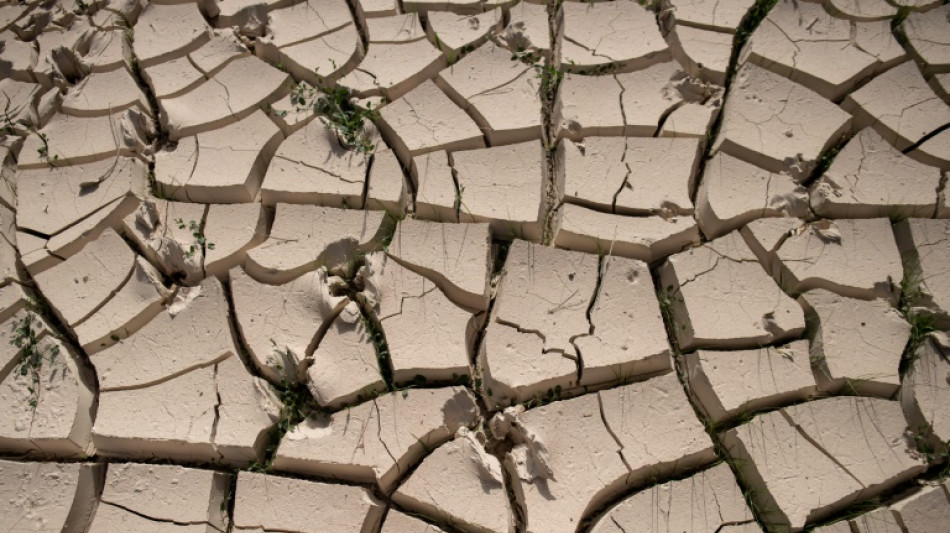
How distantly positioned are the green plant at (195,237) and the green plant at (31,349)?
0.51 metres

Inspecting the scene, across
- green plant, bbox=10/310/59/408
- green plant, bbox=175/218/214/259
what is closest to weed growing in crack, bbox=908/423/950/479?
green plant, bbox=175/218/214/259

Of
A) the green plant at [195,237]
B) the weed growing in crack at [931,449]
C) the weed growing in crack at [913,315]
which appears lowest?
the weed growing in crack at [931,449]

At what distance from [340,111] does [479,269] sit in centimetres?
89

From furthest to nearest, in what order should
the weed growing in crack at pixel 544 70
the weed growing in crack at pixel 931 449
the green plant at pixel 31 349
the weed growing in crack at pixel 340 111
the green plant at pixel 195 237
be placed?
the weed growing in crack at pixel 544 70 < the weed growing in crack at pixel 340 111 < the green plant at pixel 195 237 < the green plant at pixel 31 349 < the weed growing in crack at pixel 931 449

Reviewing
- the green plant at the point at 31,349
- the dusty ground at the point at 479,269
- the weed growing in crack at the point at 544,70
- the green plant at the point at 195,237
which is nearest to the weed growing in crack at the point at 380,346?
the dusty ground at the point at 479,269

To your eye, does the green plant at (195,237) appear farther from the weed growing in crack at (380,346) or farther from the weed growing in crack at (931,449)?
the weed growing in crack at (931,449)

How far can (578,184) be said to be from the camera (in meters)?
2.28

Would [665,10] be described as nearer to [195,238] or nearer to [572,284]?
[572,284]

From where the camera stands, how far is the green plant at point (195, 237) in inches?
86.9

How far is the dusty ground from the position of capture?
6.00 feet

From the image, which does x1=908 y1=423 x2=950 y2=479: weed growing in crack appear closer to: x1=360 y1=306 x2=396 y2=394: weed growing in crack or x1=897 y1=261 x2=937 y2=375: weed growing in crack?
x1=897 y1=261 x2=937 y2=375: weed growing in crack

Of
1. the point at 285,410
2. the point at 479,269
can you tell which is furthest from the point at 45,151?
the point at 479,269

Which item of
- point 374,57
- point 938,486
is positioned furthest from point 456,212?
point 938,486

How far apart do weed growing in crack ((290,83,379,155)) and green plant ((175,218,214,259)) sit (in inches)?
23.8
